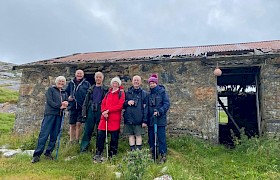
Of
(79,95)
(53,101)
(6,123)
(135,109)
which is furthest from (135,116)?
(6,123)

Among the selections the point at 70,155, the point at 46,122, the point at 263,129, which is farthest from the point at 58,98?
the point at 263,129

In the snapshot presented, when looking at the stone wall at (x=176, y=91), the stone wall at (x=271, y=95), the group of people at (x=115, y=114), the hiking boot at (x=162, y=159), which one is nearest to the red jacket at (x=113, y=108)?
the group of people at (x=115, y=114)

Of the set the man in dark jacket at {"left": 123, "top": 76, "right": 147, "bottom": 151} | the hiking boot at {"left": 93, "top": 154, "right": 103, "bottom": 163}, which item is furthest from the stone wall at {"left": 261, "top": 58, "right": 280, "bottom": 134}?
the hiking boot at {"left": 93, "top": 154, "right": 103, "bottom": 163}

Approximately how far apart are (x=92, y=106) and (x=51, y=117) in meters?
0.87

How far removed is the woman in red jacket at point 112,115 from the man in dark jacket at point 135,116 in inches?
6.5

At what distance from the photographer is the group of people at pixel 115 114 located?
5617 millimetres

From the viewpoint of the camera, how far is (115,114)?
5.72 meters

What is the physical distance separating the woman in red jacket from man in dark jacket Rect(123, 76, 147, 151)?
165 mm

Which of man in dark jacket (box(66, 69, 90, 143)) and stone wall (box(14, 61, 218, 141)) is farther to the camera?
stone wall (box(14, 61, 218, 141))

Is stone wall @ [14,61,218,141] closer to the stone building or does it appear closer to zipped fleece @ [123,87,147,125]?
the stone building

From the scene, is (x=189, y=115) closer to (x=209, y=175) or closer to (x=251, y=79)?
(x=209, y=175)

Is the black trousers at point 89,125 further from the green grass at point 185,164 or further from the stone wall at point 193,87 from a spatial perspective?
the stone wall at point 193,87

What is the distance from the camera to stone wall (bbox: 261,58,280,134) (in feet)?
22.3

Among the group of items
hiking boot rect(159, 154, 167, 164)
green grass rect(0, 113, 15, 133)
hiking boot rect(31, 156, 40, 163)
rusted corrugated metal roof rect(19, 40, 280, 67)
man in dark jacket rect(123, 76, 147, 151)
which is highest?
rusted corrugated metal roof rect(19, 40, 280, 67)
